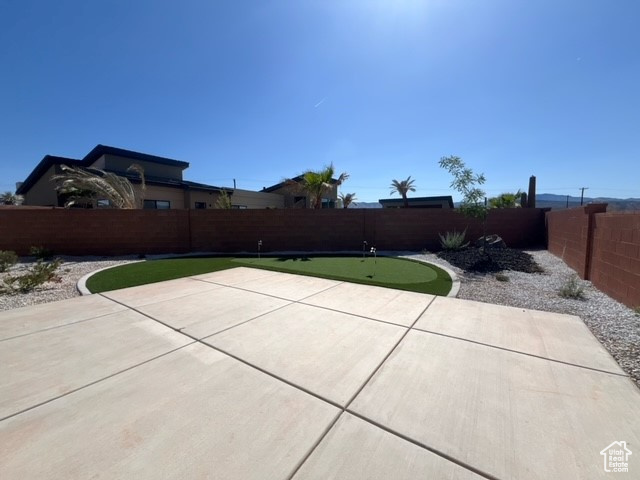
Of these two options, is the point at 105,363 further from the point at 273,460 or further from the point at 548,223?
the point at 548,223

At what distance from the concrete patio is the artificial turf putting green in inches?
87.1

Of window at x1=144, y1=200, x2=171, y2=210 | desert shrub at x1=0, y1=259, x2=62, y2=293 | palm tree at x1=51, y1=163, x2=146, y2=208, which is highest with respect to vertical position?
palm tree at x1=51, y1=163, x2=146, y2=208

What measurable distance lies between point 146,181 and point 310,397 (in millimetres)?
17882

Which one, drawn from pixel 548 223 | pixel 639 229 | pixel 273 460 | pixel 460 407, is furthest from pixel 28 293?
pixel 548 223

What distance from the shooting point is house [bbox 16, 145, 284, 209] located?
690 inches

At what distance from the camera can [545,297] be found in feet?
19.3

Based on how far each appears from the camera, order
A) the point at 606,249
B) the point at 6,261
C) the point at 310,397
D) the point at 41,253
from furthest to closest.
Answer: the point at 41,253, the point at 6,261, the point at 606,249, the point at 310,397

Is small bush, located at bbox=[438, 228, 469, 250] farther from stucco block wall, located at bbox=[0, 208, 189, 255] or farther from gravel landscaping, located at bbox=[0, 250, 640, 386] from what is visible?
stucco block wall, located at bbox=[0, 208, 189, 255]

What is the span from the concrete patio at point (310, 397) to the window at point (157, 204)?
540 inches

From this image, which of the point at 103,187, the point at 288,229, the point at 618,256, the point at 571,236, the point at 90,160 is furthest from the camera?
the point at 90,160

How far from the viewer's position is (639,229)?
488 cm

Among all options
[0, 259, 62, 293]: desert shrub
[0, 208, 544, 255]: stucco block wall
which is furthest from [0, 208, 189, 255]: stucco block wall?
[0, 259, 62, 293]: desert shrub

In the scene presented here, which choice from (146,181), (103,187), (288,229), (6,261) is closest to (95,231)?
(6,261)

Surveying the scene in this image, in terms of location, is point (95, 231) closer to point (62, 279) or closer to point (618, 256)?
point (62, 279)
